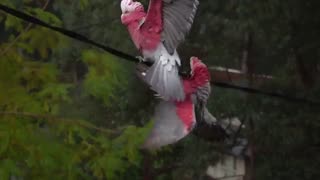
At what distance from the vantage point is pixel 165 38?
1178 mm

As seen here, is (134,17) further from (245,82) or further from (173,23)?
(245,82)

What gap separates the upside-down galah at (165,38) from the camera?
115cm

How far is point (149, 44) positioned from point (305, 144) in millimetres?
3647

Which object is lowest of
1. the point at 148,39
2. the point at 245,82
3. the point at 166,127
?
the point at 166,127

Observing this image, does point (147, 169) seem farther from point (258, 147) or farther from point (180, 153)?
point (258, 147)

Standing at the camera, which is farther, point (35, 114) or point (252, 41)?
point (252, 41)

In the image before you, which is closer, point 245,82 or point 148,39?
point 148,39

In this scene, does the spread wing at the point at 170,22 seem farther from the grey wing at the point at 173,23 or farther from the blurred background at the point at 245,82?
the blurred background at the point at 245,82

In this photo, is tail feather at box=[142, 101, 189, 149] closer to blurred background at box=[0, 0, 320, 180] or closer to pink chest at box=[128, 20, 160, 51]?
pink chest at box=[128, 20, 160, 51]

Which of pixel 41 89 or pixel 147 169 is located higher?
pixel 41 89

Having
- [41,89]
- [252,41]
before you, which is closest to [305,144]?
[252,41]

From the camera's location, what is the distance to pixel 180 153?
5277mm

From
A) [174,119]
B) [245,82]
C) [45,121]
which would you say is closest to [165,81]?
[174,119]

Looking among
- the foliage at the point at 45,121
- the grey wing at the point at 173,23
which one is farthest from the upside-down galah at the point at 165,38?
the foliage at the point at 45,121
